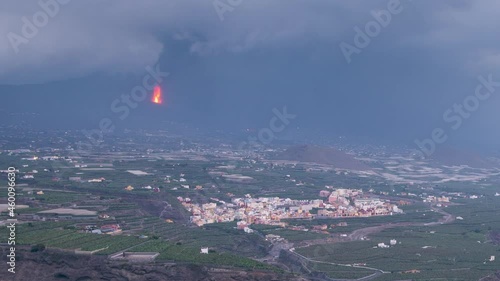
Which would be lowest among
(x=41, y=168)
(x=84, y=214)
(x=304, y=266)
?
(x=304, y=266)

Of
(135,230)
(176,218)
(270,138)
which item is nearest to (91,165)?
(176,218)

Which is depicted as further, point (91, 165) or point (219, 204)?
point (91, 165)

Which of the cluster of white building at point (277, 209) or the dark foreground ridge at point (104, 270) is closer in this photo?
the dark foreground ridge at point (104, 270)

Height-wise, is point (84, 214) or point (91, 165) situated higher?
point (91, 165)

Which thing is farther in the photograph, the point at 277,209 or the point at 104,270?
the point at 277,209

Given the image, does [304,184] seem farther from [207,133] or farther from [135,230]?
[207,133]

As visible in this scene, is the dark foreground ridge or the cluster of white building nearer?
the dark foreground ridge

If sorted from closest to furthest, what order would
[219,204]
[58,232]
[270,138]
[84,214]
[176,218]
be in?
[58,232] → [84,214] → [176,218] → [219,204] → [270,138]

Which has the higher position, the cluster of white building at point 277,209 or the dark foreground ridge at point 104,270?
the cluster of white building at point 277,209

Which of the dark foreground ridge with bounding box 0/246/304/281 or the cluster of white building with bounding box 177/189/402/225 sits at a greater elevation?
the cluster of white building with bounding box 177/189/402/225

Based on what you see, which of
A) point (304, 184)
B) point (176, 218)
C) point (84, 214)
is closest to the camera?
point (84, 214)

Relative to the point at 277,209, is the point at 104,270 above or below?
below
